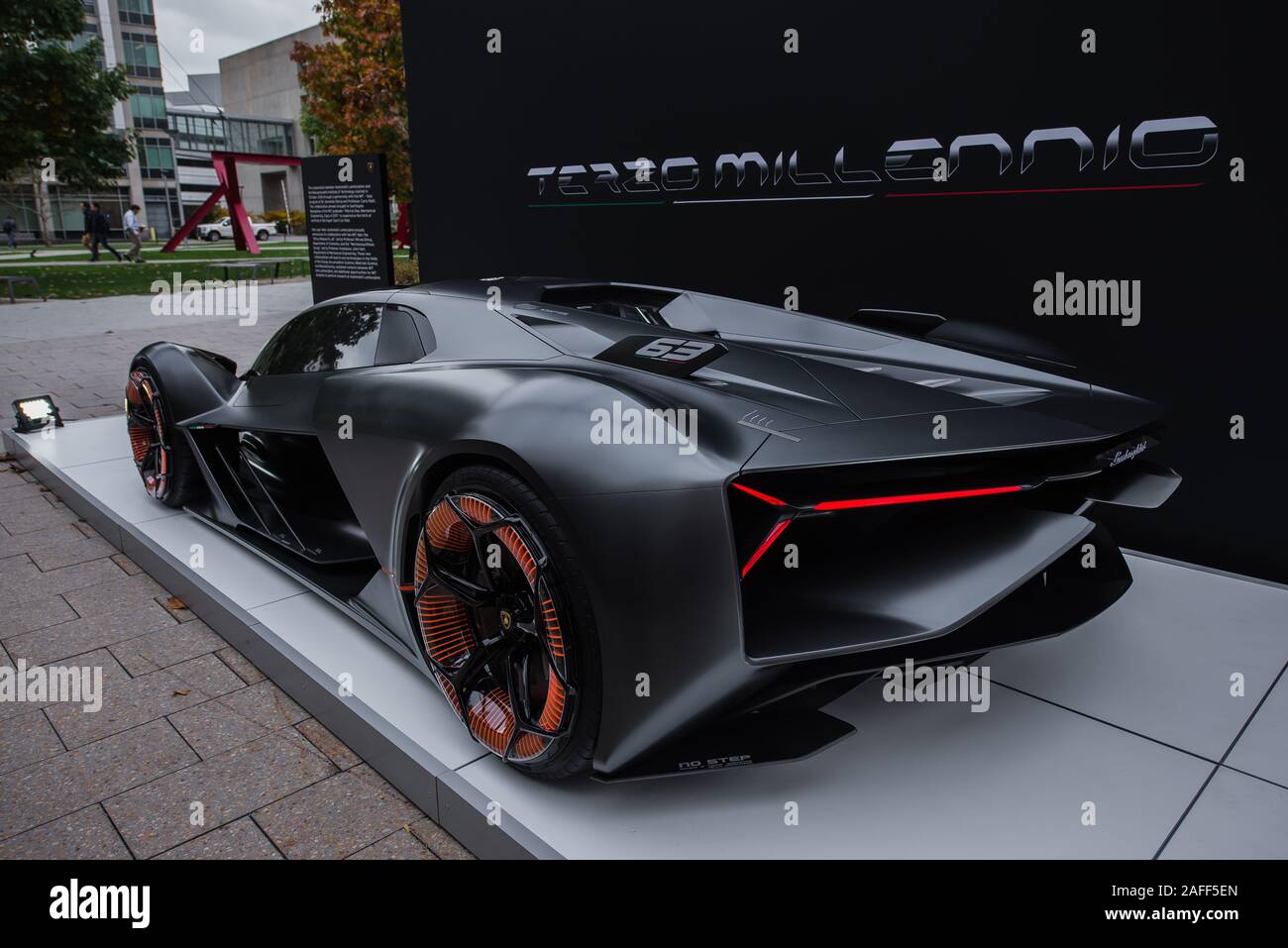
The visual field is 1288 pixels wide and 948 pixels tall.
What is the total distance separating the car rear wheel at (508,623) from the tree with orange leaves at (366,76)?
15194 mm

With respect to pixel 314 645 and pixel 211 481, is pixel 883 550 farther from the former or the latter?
pixel 211 481

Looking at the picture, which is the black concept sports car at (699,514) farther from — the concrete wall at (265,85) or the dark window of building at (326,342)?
the concrete wall at (265,85)

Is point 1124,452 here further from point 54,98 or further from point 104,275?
point 54,98

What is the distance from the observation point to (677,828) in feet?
6.21

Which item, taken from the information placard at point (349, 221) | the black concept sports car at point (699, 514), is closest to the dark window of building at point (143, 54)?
the information placard at point (349, 221)

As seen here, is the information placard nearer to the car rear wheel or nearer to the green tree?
the car rear wheel

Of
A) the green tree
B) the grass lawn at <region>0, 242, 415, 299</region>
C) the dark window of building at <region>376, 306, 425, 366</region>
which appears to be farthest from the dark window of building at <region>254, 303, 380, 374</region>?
the green tree

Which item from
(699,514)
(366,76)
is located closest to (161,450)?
(699,514)

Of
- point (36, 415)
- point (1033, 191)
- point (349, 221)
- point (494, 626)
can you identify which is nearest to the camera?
point (494, 626)

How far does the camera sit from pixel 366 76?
51.5 feet

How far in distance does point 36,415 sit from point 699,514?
5.68 m

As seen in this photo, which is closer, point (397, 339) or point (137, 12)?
point (397, 339)

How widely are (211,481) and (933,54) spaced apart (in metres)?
3.67
